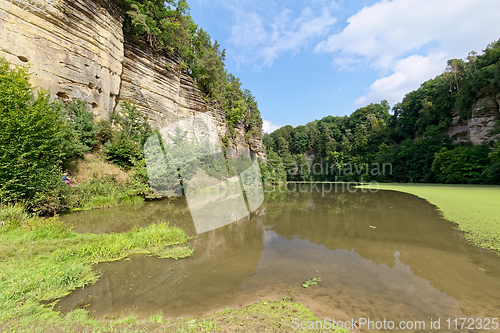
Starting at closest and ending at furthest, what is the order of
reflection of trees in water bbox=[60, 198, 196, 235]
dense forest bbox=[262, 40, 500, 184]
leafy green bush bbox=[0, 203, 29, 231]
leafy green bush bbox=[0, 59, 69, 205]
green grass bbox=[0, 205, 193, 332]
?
green grass bbox=[0, 205, 193, 332]
leafy green bush bbox=[0, 203, 29, 231]
leafy green bush bbox=[0, 59, 69, 205]
reflection of trees in water bbox=[60, 198, 196, 235]
dense forest bbox=[262, 40, 500, 184]

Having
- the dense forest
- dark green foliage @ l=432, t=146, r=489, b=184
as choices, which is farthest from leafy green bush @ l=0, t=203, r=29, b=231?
dark green foliage @ l=432, t=146, r=489, b=184

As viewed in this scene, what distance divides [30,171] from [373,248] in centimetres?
970

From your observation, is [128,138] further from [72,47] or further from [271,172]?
[271,172]

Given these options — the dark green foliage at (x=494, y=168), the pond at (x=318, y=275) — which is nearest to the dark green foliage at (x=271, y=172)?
the dark green foliage at (x=494, y=168)

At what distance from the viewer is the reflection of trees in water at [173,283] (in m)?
2.61

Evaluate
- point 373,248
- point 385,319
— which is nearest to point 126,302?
point 385,319

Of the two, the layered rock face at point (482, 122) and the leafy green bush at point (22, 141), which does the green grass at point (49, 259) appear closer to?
the leafy green bush at point (22, 141)

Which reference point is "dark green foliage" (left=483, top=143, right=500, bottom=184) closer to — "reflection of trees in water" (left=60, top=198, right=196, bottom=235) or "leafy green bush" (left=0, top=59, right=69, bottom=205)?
"reflection of trees in water" (left=60, top=198, right=196, bottom=235)

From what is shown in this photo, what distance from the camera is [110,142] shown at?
11969 mm

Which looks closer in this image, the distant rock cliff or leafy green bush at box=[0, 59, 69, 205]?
leafy green bush at box=[0, 59, 69, 205]

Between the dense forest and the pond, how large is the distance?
78.3ft

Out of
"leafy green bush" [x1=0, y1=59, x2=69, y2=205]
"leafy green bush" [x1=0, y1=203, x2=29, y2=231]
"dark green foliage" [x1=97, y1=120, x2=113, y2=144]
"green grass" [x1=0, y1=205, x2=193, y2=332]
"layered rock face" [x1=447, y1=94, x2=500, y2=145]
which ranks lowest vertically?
"green grass" [x1=0, y1=205, x2=193, y2=332]

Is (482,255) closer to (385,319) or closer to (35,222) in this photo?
(385,319)

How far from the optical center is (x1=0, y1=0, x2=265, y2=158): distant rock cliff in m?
8.93
